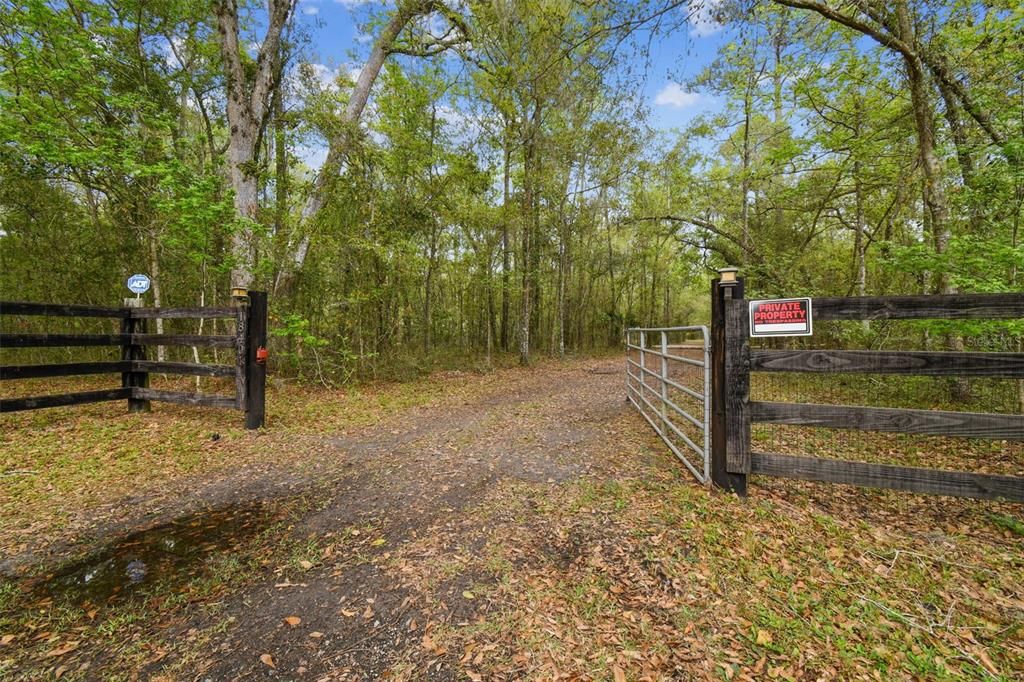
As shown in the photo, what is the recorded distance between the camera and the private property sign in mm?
2814

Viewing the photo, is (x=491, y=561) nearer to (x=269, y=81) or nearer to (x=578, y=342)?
(x=269, y=81)

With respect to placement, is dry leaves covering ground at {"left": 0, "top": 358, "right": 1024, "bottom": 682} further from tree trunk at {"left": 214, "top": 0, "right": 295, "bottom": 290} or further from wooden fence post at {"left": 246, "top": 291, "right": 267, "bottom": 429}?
tree trunk at {"left": 214, "top": 0, "right": 295, "bottom": 290}

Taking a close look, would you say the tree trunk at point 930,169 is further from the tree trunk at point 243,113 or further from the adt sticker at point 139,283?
the adt sticker at point 139,283

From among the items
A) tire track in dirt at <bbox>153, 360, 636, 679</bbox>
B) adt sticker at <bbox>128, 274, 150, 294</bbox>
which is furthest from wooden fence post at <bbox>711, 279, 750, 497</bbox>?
adt sticker at <bbox>128, 274, 150, 294</bbox>

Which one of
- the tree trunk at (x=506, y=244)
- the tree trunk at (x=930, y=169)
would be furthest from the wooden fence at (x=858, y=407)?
the tree trunk at (x=506, y=244)

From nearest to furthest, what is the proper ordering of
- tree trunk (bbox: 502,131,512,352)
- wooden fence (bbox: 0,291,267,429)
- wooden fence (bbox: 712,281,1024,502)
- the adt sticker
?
wooden fence (bbox: 712,281,1024,502) → wooden fence (bbox: 0,291,267,429) → the adt sticker → tree trunk (bbox: 502,131,512,352)

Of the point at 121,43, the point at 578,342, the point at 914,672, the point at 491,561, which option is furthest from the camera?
the point at 578,342

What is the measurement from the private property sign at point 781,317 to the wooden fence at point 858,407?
8cm

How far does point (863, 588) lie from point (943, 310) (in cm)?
197

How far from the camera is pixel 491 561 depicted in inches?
97.7

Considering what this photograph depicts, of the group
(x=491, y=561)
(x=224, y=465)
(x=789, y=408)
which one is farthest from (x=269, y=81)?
(x=789, y=408)

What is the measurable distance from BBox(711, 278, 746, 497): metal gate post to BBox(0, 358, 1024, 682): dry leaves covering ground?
7.6 inches

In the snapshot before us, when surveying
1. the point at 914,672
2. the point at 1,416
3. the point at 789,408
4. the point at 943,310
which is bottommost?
the point at 914,672

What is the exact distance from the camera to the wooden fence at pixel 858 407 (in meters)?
Result: 2.51
